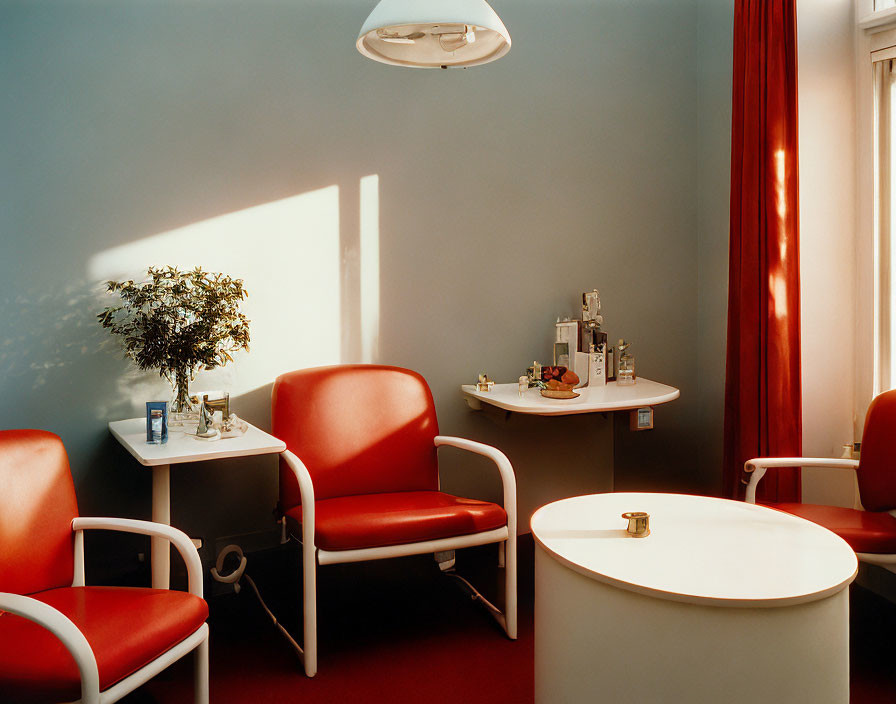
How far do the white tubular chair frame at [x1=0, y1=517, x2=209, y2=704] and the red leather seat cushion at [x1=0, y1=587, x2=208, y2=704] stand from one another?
0.08 feet

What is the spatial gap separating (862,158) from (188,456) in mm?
2853

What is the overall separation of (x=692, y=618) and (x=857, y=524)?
3.96 ft

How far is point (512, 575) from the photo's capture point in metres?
2.52

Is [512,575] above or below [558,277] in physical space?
below

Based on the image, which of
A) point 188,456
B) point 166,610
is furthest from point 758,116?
point 166,610

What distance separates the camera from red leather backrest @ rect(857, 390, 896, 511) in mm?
2527

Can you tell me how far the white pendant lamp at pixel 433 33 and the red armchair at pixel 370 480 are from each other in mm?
1197

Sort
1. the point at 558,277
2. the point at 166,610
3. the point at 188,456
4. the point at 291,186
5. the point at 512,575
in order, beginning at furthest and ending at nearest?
the point at 558,277, the point at 291,186, the point at 512,575, the point at 188,456, the point at 166,610

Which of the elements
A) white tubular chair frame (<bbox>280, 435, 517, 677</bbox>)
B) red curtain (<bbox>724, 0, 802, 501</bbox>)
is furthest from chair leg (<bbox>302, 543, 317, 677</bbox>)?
red curtain (<bbox>724, 0, 802, 501</bbox>)

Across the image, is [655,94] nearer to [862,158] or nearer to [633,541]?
[862,158]

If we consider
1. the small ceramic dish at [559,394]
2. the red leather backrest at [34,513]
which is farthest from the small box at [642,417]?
the red leather backrest at [34,513]

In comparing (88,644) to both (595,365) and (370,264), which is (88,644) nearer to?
(370,264)

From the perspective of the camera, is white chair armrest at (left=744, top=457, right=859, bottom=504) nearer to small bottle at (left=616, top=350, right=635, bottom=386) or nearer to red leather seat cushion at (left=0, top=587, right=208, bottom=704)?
small bottle at (left=616, top=350, right=635, bottom=386)

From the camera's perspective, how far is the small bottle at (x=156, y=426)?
7.64ft
